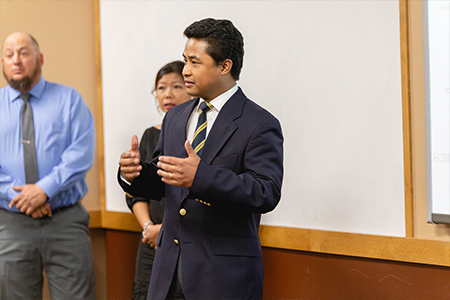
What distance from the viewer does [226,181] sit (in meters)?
1.03

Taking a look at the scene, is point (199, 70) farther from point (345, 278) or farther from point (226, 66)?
point (345, 278)

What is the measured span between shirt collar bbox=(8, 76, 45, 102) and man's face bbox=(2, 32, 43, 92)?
1 cm

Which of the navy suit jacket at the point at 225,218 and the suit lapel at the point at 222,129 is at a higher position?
the suit lapel at the point at 222,129

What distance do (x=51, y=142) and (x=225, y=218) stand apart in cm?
98

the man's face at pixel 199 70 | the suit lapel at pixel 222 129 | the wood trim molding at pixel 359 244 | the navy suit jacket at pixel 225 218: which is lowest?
the wood trim molding at pixel 359 244

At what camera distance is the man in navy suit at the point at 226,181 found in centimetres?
111

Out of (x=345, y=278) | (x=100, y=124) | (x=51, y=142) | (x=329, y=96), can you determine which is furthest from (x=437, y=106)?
(x=100, y=124)

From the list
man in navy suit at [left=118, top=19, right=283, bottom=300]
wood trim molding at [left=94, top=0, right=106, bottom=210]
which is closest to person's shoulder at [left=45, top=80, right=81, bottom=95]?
wood trim molding at [left=94, top=0, right=106, bottom=210]

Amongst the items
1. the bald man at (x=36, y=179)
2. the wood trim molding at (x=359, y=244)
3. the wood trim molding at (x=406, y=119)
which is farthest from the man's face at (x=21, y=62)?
the wood trim molding at (x=406, y=119)

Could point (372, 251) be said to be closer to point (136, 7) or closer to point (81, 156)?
point (81, 156)

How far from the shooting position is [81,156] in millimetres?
1879

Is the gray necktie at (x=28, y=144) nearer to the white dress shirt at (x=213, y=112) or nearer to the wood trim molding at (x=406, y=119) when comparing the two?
the white dress shirt at (x=213, y=112)

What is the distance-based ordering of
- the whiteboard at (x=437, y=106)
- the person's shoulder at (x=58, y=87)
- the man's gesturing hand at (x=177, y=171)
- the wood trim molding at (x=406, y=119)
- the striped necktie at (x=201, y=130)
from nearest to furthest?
the man's gesturing hand at (x=177, y=171), the striped necktie at (x=201, y=130), the whiteboard at (x=437, y=106), the wood trim molding at (x=406, y=119), the person's shoulder at (x=58, y=87)

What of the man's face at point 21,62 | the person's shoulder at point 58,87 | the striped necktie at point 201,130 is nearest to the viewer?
the striped necktie at point 201,130
